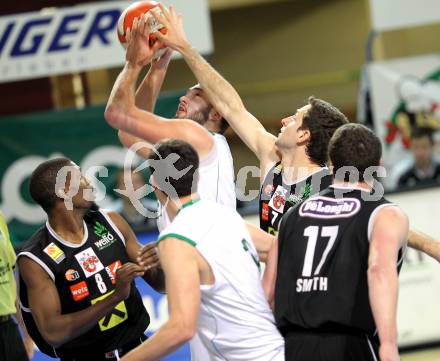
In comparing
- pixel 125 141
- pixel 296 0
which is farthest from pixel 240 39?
pixel 125 141

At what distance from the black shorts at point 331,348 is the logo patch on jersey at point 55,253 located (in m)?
1.69

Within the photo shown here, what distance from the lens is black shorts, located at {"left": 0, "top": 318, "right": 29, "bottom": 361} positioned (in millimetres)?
5715

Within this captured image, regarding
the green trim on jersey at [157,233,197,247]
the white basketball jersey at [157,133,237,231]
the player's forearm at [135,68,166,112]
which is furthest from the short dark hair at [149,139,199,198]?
the player's forearm at [135,68,166,112]

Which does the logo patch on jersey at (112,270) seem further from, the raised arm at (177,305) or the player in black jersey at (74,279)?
the raised arm at (177,305)

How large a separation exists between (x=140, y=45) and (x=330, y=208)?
1.63m

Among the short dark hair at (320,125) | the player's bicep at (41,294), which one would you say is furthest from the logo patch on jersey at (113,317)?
the short dark hair at (320,125)

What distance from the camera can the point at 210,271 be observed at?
13.4 feet

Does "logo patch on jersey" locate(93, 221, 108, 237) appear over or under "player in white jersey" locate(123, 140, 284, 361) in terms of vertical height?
under

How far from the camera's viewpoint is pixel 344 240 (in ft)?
14.0

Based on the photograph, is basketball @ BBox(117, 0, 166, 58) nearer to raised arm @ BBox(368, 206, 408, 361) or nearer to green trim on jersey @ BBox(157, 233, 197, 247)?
green trim on jersey @ BBox(157, 233, 197, 247)

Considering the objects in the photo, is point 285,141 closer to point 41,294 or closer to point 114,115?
point 114,115

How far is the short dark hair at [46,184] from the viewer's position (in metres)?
5.39

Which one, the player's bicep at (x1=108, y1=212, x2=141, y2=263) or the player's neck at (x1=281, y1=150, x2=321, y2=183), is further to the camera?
the player's bicep at (x1=108, y1=212, x2=141, y2=263)

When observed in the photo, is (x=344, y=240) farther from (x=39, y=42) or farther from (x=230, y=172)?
(x=39, y=42)
